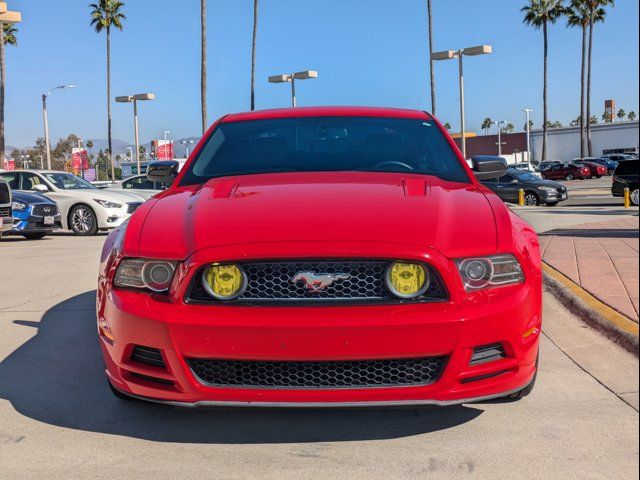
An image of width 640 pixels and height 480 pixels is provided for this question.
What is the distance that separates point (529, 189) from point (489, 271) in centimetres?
2358

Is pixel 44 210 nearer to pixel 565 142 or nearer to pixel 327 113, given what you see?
Answer: pixel 327 113

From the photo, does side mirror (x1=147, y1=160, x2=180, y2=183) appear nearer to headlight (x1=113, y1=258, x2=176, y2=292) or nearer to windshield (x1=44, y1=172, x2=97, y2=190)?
headlight (x1=113, y1=258, x2=176, y2=292)

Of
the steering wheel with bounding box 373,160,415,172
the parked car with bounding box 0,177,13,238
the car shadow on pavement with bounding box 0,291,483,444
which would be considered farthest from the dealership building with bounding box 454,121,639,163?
the car shadow on pavement with bounding box 0,291,483,444

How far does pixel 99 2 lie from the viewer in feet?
179

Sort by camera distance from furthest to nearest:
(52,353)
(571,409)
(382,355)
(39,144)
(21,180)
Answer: (39,144)
(21,180)
(52,353)
(571,409)
(382,355)

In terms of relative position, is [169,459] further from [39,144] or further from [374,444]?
[39,144]

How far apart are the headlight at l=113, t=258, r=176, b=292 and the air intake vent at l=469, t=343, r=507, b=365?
4.22 feet

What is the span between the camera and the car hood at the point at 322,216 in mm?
3178

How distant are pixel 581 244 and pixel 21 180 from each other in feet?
40.6

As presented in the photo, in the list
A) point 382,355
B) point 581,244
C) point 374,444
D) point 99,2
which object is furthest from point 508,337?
point 99,2

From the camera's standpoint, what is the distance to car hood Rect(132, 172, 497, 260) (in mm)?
3178

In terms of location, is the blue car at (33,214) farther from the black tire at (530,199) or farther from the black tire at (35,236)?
the black tire at (530,199)

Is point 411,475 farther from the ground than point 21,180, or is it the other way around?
point 21,180

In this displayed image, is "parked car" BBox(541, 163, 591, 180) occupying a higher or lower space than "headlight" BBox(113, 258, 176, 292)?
higher
